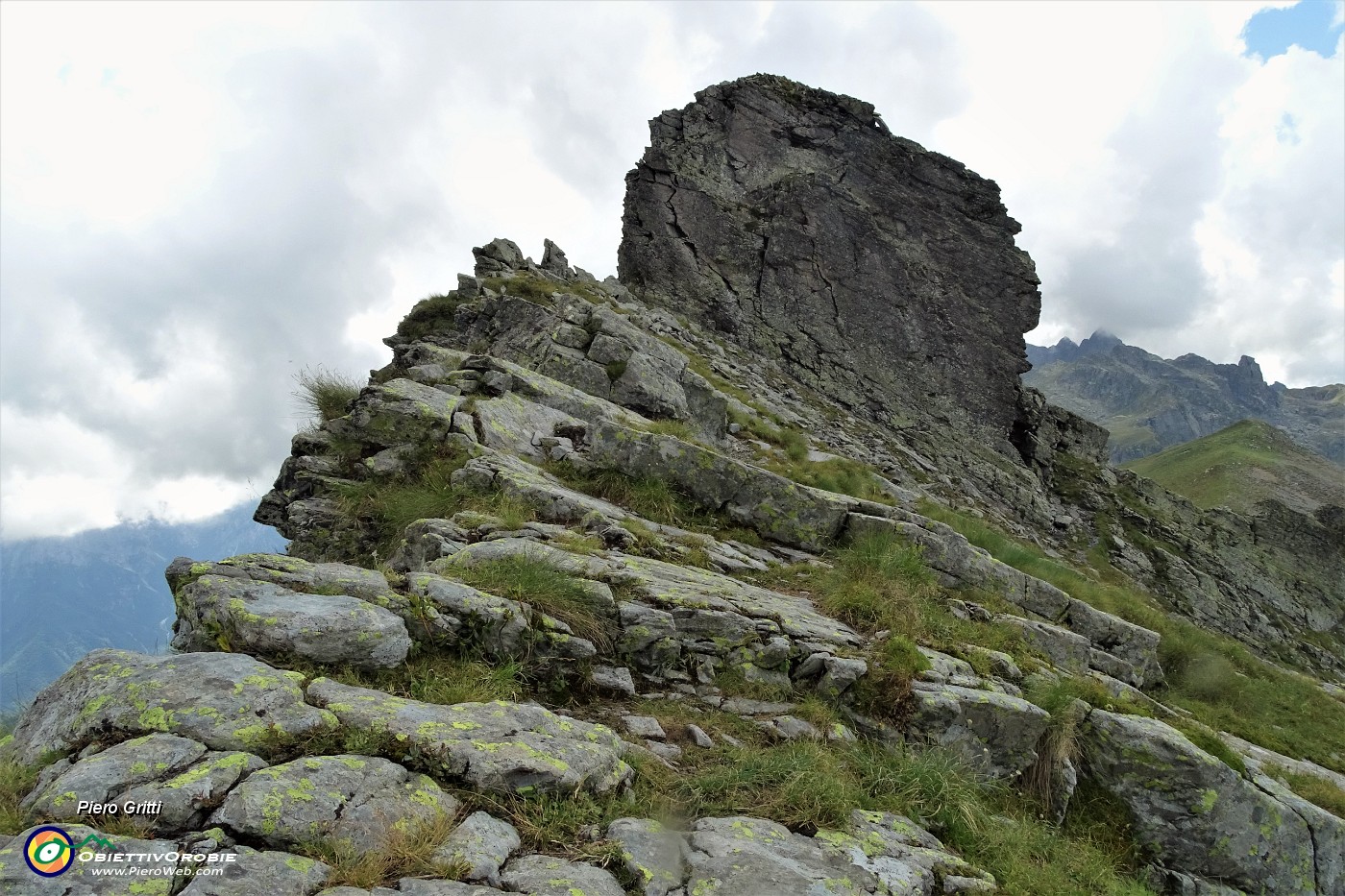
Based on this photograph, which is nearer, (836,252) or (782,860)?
(782,860)

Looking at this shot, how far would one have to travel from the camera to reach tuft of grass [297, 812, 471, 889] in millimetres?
3570

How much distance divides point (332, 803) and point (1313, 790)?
13186 millimetres

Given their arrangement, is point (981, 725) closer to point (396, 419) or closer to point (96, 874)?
point (96, 874)

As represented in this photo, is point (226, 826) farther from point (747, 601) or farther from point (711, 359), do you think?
point (711, 359)

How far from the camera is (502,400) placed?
47.7 ft

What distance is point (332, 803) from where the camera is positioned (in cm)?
400

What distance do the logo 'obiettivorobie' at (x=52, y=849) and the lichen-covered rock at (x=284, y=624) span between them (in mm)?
1962

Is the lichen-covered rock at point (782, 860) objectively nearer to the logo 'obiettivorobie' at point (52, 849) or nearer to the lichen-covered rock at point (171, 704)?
the lichen-covered rock at point (171, 704)

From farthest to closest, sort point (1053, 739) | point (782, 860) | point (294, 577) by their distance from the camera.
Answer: point (1053, 739), point (294, 577), point (782, 860)

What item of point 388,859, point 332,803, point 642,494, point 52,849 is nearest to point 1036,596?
point 642,494

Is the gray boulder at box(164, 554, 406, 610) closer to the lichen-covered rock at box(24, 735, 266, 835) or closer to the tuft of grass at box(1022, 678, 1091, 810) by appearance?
the lichen-covered rock at box(24, 735, 266, 835)

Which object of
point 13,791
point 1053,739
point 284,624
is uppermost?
point 284,624

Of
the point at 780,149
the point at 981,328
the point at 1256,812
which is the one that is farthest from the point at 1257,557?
the point at 1256,812

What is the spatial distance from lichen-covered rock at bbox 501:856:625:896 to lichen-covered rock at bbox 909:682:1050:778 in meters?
4.54
